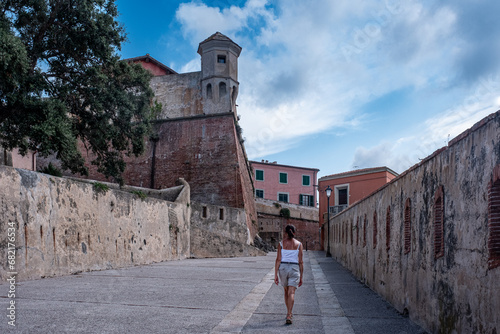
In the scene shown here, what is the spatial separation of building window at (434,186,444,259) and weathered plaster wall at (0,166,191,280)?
334 inches

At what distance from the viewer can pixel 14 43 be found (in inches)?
557

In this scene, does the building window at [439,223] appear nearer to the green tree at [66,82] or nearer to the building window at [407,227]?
the building window at [407,227]

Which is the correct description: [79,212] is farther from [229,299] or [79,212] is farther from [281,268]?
[281,268]

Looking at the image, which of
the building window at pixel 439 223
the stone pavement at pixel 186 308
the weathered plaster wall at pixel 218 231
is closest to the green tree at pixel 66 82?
the weathered plaster wall at pixel 218 231

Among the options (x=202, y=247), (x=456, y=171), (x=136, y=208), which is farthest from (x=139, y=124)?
(x=456, y=171)

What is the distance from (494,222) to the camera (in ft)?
13.5

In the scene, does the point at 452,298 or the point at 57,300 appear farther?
the point at 57,300

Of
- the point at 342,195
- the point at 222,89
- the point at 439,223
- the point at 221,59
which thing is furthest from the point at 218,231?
the point at 439,223

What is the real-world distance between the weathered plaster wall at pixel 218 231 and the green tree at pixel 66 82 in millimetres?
6051

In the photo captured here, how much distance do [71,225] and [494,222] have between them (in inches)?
436

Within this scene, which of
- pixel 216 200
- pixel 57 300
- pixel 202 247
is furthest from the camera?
pixel 216 200

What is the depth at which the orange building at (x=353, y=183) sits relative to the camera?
32219mm

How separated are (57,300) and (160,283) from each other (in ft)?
11.1

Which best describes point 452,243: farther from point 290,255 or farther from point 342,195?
point 342,195
